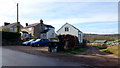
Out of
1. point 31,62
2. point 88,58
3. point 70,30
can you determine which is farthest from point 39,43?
point 70,30

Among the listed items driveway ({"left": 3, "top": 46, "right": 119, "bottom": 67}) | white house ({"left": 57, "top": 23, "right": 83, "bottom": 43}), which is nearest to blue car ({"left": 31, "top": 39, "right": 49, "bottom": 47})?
driveway ({"left": 3, "top": 46, "right": 119, "bottom": 67})

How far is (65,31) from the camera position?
48.1 m

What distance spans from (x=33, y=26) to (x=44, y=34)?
5.57 metres

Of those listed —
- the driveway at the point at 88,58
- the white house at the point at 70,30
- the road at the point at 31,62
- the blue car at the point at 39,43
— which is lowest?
the driveway at the point at 88,58

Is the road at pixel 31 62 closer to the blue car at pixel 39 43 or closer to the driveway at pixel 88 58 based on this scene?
the driveway at pixel 88 58

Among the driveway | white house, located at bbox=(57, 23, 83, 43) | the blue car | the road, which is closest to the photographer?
the road

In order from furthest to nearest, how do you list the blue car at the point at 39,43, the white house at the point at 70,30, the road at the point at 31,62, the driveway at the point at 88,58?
the white house at the point at 70,30 < the blue car at the point at 39,43 < the driveway at the point at 88,58 < the road at the point at 31,62

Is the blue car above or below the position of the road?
above

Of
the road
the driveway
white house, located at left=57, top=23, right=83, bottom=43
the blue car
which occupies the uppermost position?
white house, located at left=57, top=23, right=83, bottom=43

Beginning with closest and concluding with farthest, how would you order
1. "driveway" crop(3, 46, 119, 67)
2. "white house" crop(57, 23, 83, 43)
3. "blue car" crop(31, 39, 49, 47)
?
"driveway" crop(3, 46, 119, 67) → "blue car" crop(31, 39, 49, 47) → "white house" crop(57, 23, 83, 43)

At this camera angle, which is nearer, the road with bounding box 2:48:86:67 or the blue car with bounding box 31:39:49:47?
the road with bounding box 2:48:86:67

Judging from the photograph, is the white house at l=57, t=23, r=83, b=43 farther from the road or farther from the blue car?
the road

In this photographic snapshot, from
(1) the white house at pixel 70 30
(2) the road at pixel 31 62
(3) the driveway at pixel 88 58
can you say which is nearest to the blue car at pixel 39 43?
(3) the driveway at pixel 88 58

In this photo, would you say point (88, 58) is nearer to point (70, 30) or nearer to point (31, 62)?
point (31, 62)
